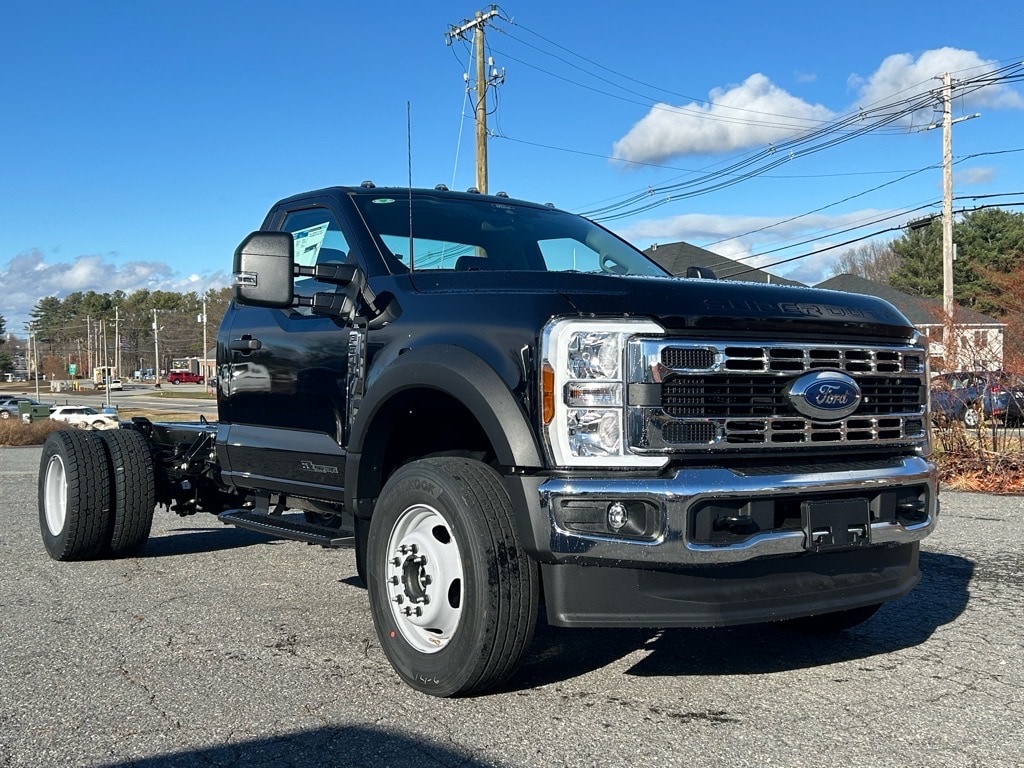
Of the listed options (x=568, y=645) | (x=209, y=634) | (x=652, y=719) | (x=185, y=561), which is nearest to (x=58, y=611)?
(x=209, y=634)

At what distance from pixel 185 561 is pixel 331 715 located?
355 centimetres

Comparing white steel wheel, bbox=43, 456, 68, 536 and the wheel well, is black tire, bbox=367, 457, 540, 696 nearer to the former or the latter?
the wheel well

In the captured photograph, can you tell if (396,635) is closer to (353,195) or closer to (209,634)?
(209,634)

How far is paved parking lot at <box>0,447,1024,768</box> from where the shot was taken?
3.18 meters

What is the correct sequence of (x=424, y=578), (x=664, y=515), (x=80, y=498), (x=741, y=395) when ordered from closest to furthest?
1. (x=664, y=515)
2. (x=741, y=395)
3. (x=424, y=578)
4. (x=80, y=498)

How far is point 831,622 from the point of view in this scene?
4.62 m

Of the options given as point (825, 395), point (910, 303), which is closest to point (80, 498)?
point (825, 395)

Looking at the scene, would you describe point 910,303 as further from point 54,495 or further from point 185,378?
point 185,378

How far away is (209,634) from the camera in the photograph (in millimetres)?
4660

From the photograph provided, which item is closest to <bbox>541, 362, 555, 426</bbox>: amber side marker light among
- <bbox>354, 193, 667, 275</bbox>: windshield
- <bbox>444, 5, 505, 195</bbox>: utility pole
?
<bbox>354, 193, 667, 275</bbox>: windshield

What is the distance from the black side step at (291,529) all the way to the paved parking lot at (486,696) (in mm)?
443

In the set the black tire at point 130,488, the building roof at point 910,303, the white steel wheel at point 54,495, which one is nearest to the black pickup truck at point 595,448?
the black tire at point 130,488

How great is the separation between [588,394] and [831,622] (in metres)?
2.10

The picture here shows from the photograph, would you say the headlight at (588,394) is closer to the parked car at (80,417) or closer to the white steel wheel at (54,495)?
the white steel wheel at (54,495)
